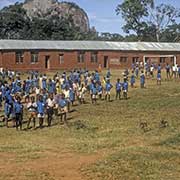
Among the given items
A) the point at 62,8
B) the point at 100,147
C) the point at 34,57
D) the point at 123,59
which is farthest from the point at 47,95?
the point at 62,8

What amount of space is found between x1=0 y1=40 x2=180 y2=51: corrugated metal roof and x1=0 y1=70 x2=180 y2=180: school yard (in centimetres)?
2680

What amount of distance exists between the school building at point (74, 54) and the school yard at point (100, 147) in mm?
26428

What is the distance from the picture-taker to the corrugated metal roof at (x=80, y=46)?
179 ft

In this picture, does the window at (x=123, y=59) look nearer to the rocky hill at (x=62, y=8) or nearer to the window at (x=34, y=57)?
the window at (x=34, y=57)

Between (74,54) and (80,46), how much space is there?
146cm

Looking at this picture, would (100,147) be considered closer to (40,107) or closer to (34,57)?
(40,107)

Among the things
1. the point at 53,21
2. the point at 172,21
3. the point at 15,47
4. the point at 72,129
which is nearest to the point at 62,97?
the point at 72,129

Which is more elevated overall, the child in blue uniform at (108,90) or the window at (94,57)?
the window at (94,57)

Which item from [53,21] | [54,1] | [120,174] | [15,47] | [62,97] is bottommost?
[120,174]

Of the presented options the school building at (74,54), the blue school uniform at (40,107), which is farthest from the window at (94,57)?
the blue school uniform at (40,107)

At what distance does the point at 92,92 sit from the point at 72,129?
325 inches

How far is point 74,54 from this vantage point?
57906 millimetres

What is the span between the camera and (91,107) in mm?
29938

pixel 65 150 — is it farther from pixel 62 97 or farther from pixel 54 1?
pixel 54 1
